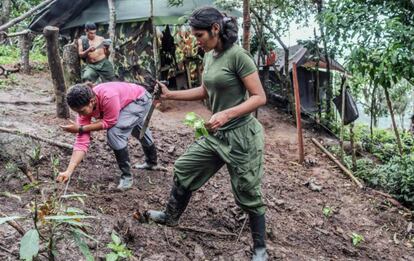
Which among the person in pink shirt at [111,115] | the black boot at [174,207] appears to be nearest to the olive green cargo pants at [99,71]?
the person in pink shirt at [111,115]

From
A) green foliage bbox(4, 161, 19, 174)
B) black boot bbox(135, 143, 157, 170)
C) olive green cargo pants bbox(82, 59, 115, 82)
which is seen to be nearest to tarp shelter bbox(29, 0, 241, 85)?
olive green cargo pants bbox(82, 59, 115, 82)

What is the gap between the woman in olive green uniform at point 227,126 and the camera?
3.39 m

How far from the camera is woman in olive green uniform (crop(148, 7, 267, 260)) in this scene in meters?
3.39

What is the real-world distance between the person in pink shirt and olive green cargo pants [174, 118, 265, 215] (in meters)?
0.96

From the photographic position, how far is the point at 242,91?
357 centimetres

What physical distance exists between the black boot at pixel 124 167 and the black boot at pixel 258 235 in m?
1.69

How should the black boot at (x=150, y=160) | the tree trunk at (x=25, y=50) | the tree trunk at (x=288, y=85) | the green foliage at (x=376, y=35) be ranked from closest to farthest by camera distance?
the black boot at (x=150, y=160), the green foliage at (x=376, y=35), the tree trunk at (x=288, y=85), the tree trunk at (x=25, y=50)

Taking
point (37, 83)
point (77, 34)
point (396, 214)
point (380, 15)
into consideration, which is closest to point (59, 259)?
point (396, 214)

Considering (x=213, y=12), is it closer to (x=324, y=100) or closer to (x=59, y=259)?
(x=59, y=259)

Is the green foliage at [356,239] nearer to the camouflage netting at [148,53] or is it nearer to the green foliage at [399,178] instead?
the green foliage at [399,178]

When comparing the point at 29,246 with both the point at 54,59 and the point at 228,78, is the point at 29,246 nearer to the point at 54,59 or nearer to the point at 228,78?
the point at 228,78

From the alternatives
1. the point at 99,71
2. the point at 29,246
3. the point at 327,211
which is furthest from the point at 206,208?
the point at 99,71

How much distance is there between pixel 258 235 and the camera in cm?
383

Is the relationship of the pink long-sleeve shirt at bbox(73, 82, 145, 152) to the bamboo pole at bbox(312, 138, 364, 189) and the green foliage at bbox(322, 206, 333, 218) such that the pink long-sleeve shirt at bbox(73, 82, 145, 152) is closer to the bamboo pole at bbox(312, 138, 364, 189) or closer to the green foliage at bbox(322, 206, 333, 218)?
the green foliage at bbox(322, 206, 333, 218)
